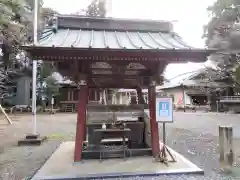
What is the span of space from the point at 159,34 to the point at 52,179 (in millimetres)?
4358

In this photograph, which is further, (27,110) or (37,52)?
(27,110)

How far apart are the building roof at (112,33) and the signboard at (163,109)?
1.25 meters

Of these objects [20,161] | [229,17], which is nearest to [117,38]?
[20,161]

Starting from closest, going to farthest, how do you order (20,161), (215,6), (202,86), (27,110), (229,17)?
(20,161) → (229,17) → (215,6) → (27,110) → (202,86)

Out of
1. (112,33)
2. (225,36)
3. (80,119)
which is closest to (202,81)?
(225,36)

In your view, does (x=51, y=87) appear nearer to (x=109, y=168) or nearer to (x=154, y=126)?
(x=154, y=126)

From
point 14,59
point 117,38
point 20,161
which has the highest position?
point 14,59

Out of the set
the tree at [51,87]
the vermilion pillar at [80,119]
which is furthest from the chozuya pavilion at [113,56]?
the tree at [51,87]

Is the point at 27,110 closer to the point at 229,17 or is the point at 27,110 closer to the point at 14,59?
the point at 14,59

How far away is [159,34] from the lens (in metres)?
6.41

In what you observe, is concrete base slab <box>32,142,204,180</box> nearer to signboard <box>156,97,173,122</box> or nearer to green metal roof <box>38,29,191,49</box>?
signboard <box>156,97,173,122</box>

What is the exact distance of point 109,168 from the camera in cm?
505

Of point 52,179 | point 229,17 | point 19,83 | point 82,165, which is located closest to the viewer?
point 52,179

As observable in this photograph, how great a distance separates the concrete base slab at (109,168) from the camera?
4.65 meters
